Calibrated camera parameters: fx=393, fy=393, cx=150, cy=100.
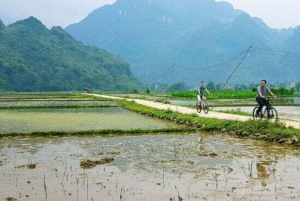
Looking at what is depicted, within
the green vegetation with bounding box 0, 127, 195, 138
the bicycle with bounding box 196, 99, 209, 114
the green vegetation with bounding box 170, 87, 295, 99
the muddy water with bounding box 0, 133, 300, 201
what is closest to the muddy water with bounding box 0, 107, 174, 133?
the green vegetation with bounding box 0, 127, 195, 138

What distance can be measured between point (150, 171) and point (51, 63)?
98.1m

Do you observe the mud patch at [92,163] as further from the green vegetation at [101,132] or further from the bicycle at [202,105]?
the bicycle at [202,105]

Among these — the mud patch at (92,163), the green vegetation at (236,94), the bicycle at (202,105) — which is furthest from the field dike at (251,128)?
the green vegetation at (236,94)

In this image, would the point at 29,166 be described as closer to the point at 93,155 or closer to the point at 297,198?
the point at 93,155

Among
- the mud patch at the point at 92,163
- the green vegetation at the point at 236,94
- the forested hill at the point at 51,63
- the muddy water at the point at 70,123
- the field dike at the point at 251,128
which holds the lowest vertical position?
the mud patch at the point at 92,163

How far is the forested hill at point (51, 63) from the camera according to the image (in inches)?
3509

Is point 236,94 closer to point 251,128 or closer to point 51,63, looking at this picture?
point 251,128

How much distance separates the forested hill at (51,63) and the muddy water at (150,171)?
7866 centimetres

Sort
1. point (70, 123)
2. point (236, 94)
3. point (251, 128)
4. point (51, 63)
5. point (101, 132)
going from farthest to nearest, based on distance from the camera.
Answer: point (51, 63)
point (236, 94)
point (70, 123)
point (101, 132)
point (251, 128)

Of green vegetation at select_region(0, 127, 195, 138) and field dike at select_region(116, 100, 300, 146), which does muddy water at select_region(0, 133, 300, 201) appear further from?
green vegetation at select_region(0, 127, 195, 138)

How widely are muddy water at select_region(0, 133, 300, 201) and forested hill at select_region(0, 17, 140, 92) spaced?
258ft

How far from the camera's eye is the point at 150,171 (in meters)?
8.11

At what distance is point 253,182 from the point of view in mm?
7117

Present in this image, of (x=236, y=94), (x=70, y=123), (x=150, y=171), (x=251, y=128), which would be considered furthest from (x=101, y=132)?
(x=236, y=94)
